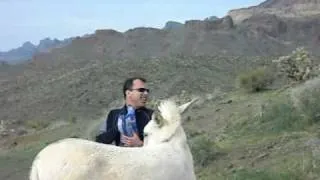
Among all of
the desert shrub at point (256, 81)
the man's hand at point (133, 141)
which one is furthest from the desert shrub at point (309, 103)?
the man's hand at point (133, 141)

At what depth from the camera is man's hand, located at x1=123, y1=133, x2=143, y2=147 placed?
6.18 metres

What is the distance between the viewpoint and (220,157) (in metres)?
14.5

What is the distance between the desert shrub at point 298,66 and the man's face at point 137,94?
16002 mm

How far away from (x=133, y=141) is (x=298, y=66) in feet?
56.4

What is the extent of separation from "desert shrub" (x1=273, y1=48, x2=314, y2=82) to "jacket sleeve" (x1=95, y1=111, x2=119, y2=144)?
1596cm

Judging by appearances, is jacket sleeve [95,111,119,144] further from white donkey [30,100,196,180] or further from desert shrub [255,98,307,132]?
desert shrub [255,98,307,132]

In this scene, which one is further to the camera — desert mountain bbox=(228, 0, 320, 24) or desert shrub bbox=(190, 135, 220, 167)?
desert mountain bbox=(228, 0, 320, 24)

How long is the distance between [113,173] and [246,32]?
277 feet

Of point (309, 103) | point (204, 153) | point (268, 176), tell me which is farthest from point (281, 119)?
point (268, 176)

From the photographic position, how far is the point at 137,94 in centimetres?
643

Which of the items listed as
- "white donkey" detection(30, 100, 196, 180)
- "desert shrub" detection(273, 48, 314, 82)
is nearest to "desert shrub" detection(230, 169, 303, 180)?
"white donkey" detection(30, 100, 196, 180)

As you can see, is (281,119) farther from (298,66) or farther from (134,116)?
(134,116)

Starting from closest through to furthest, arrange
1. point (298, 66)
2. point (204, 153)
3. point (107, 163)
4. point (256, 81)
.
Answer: point (107, 163) < point (204, 153) < point (298, 66) < point (256, 81)

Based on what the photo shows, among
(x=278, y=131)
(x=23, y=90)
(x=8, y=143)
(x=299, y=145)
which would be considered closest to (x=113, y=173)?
(x=299, y=145)
